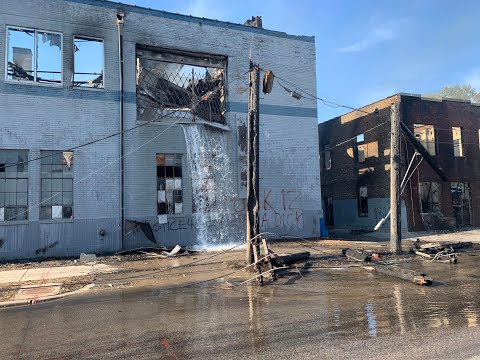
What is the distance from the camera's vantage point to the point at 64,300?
28.2 ft

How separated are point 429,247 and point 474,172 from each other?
14.5 m

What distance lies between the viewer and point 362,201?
26.8m

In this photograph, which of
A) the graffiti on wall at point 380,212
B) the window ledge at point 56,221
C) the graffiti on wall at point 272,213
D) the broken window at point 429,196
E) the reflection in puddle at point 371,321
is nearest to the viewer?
the reflection in puddle at point 371,321

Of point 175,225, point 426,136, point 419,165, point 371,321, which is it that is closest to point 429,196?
point 419,165

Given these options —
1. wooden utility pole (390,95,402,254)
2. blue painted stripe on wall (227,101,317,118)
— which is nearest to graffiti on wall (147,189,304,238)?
blue painted stripe on wall (227,101,317,118)

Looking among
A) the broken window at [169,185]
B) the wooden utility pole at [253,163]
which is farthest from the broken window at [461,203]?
the wooden utility pole at [253,163]

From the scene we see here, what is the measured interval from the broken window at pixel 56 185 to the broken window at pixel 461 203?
21.7 metres

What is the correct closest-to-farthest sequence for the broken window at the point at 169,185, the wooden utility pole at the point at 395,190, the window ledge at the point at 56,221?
the wooden utility pole at the point at 395,190 → the window ledge at the point at 56,221 → the broken window at the point at 169,185

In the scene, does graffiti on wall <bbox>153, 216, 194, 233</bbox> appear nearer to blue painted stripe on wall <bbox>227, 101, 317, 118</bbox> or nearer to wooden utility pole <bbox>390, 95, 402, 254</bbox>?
blue painted stripe on wall <bbox>227, 101, 317, 118</bbox>

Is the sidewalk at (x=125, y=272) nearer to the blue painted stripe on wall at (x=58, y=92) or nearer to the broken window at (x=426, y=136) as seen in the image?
the blue painted stripe on wall at (x=58, y=92)

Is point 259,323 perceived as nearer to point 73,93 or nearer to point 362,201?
point 73,93

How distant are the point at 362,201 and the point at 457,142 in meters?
6.96

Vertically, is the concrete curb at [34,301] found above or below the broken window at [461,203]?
below

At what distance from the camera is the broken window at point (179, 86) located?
17.1 m
